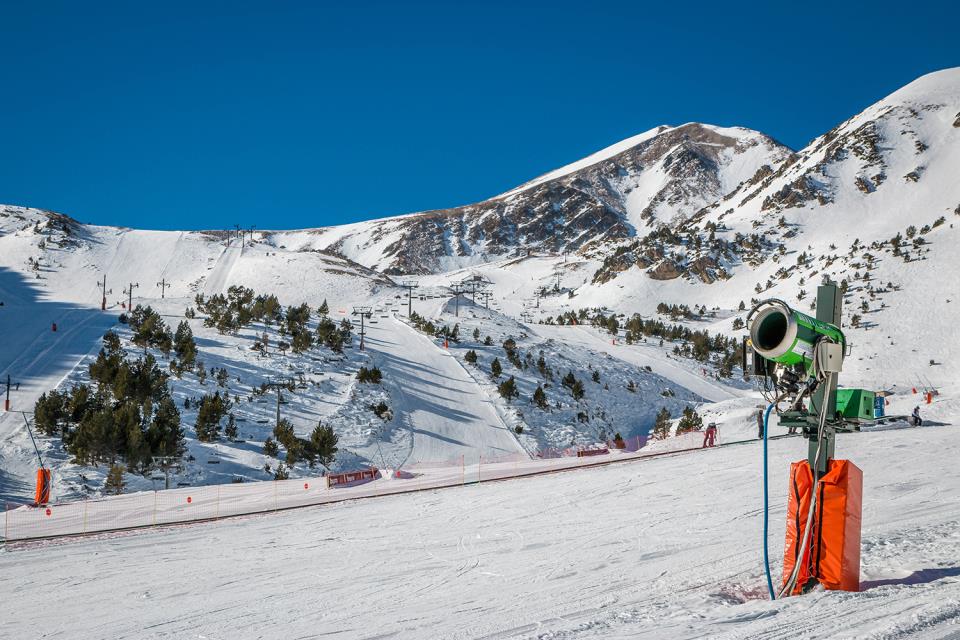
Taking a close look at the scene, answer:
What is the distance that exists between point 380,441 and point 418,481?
11.6 metres

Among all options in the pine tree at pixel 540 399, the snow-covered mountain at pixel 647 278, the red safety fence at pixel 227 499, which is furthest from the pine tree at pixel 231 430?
the pine tree at pixel 540 399

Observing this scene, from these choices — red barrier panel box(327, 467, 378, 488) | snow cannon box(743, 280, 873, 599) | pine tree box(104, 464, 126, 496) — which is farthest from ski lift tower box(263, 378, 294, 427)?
snow cannon box(743, 280, 873, 599)

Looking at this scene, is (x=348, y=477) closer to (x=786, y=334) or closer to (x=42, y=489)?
(x=42, y=489)

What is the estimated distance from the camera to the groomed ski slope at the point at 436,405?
1451 inches

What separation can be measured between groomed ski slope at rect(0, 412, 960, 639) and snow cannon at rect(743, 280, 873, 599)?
1.36 ft

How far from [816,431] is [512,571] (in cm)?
494

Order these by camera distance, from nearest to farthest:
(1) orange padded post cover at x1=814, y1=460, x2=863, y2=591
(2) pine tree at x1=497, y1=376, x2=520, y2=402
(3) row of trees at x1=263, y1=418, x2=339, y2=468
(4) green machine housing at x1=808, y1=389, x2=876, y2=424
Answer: (1) orange padded post cover at x1=814, y1=460, x2=863, y2=591 → (4) green machine housing at x1=808, y1=389, x2=876, y2=424 → (3) row of trees at x1=263, y1=418, x2=339, y2=468 → (2) pine tree at x1=497, y1=376, x2=520, y2=402

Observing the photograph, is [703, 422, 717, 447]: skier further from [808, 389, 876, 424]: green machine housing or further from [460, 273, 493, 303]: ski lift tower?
[460, 273, 493, 303]: ski lift tower

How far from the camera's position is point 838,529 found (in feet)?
19.8

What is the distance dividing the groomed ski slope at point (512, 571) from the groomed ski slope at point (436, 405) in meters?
18.2

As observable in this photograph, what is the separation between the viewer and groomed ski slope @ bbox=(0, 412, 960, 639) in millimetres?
5738

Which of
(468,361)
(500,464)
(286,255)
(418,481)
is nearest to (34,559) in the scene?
(418,481)

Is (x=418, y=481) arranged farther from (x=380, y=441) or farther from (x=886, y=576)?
(x=886, y=576)

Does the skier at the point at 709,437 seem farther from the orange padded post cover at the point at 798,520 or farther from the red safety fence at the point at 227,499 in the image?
the orange padded post cover at the point at 798,520
